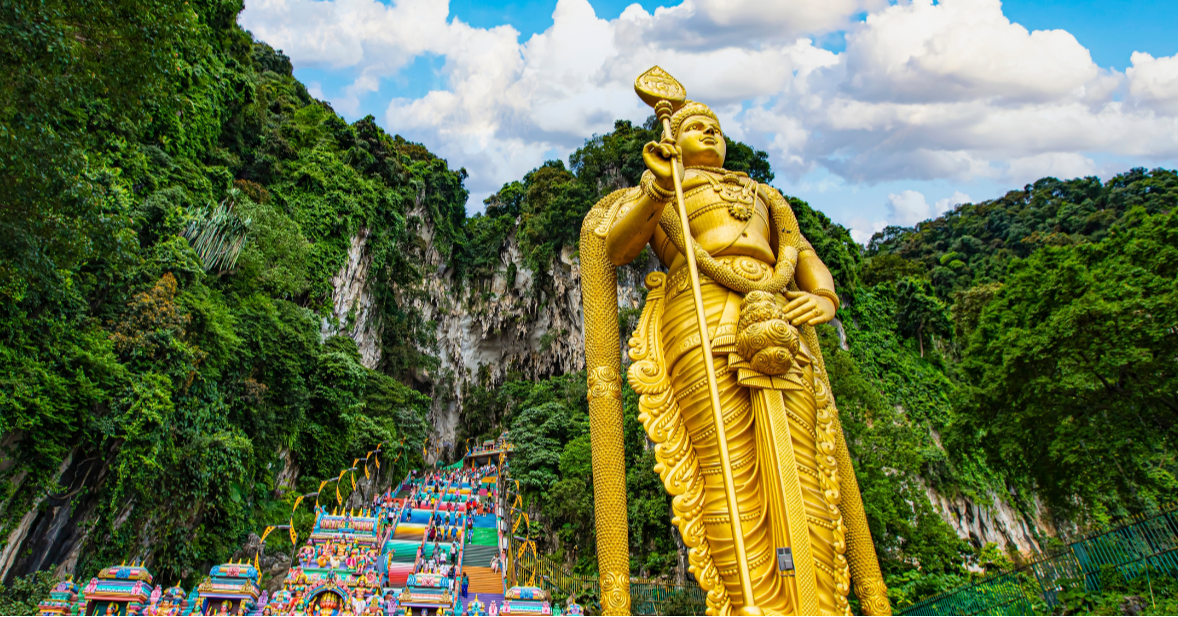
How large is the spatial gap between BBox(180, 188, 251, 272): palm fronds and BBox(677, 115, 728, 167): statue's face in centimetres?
1096

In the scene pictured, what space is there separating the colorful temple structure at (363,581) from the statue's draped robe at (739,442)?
210 inches

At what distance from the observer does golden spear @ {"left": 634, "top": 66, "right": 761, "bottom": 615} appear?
8.30 ft

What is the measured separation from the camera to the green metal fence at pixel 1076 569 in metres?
4.20

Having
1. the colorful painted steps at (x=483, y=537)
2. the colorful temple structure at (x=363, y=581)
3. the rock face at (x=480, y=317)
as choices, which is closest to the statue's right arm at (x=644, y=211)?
the colorful temple structure at (x=363, y=581)

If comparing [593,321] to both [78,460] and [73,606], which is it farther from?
[78,460]

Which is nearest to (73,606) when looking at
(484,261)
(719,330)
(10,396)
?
(10,396)

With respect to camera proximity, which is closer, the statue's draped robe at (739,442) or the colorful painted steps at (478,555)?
the statue's draped robe at (739,442)

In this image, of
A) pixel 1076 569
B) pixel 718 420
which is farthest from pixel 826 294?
pixel 1076 569

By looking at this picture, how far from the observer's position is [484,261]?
29.5 m

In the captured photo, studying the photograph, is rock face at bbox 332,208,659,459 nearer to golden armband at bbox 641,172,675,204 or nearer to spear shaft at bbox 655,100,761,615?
golden armband at bbox 641,172,675,204

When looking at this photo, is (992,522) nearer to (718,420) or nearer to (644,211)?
(644,211)

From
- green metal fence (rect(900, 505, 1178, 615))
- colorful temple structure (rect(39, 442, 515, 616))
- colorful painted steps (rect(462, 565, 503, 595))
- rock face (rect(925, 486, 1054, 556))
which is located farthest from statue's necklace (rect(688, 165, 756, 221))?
rock face (rect(925, 486, 1054, 556))

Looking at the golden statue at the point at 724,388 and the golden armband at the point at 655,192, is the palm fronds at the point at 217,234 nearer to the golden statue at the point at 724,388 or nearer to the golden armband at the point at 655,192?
the golden statue at the point at 724,388

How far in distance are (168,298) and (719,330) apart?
33.6 ft
